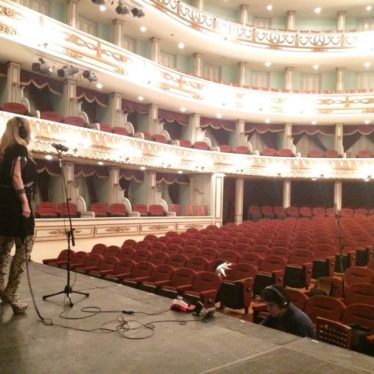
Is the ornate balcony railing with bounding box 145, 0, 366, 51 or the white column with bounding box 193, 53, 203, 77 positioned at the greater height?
the ornate balcony railing with bounding box 145, 0, 366, 51

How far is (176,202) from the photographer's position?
58.3 feet

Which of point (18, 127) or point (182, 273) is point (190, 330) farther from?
point (182, 273)

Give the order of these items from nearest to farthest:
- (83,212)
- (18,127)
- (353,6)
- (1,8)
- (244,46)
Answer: (18,127) < (1,8) < (83,212) < (244,46) < (353,6)

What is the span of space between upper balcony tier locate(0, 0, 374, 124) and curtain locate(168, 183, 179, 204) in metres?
3.24

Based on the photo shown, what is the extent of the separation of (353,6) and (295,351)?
66.6ft

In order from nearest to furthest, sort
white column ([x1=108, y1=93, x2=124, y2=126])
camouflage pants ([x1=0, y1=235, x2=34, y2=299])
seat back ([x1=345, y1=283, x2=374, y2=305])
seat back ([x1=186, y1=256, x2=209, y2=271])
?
camouflage pants ([x1=0, y1=235, x2=34, y2=299]) < seat back ([x1=345, y1=283, x2=374, y2=305]) < seat back ([x1=186, y1=256, x2=209, y2=271]) < white column ([x1=108, y1=93, x2=124, y2=126])

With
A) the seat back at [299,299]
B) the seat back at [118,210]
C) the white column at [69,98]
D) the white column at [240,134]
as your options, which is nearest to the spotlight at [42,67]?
the white column at [69,98]

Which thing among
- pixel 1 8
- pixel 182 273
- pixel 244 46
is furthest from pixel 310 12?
pixel 182 273

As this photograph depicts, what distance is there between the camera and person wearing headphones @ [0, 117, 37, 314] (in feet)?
9.17

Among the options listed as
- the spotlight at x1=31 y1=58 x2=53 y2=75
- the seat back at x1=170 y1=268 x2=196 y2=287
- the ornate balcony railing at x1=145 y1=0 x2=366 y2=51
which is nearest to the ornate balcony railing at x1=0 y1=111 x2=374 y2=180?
the spotlight at x1=31 y1=58 x2=53 y2=75

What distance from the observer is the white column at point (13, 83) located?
38.1 ft

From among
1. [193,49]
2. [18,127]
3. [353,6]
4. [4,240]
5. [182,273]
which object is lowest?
[182,273]

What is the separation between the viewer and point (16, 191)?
9.14 ft

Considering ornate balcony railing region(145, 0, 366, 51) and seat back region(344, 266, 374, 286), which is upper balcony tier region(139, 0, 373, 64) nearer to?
ornate balcony railing region(145, 0, 366, 51)
